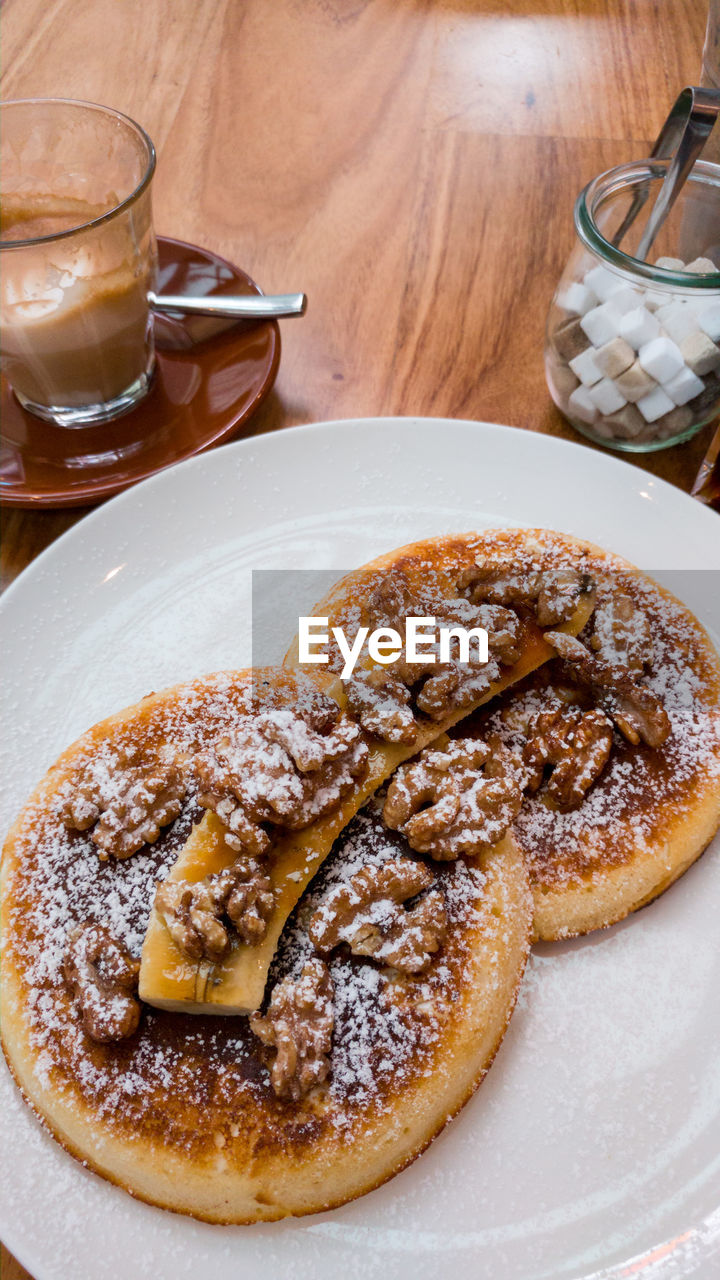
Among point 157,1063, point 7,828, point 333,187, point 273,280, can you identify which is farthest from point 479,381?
point 157,1063

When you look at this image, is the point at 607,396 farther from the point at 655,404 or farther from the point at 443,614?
the point at 443,614

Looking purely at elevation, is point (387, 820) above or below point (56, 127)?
below

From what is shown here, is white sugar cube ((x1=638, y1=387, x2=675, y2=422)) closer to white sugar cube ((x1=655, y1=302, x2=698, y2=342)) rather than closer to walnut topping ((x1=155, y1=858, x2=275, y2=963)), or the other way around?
white sugar cube ((x1=655, y1=302, x2=698, y2=342))

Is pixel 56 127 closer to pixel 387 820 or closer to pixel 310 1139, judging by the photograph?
pixel 387 820

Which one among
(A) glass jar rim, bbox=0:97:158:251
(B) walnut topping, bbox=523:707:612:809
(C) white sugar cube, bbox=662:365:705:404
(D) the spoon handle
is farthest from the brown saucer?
(B) walnut topping, bbox=523:707:612:809

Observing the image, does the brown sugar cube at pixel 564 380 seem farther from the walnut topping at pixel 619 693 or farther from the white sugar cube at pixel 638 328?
the walnut topping at pixel 619 693

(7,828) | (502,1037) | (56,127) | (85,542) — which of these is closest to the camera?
(502,1037)

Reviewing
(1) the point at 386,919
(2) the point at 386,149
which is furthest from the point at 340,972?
(2) the point at 386,149
